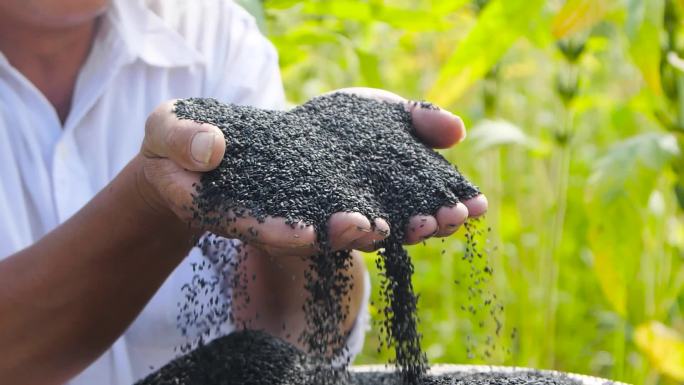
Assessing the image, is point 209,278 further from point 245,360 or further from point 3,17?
point 3,17

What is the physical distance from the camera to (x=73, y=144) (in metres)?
1.21

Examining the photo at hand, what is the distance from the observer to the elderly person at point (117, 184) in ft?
2.91

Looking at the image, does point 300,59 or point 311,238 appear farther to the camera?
point 300,59

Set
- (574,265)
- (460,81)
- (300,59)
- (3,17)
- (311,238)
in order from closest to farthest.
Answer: (311,238), (3,17), (460,81), (300,59), (574,265)

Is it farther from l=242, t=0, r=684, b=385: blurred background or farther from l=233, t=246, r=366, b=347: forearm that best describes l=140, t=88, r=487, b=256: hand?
l=233, t=246, r=366, b=347: forearm

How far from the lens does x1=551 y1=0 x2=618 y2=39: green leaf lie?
1312 millimetres

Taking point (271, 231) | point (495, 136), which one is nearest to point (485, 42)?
point (495, 136)

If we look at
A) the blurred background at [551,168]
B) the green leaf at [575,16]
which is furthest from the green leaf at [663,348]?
the green leaf at [575,16]

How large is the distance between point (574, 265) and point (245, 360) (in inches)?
61.9

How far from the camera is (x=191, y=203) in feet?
2.76

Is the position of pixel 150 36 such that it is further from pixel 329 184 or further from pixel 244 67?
pixel 329 184

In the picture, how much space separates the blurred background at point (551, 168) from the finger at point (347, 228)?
7.6 inches

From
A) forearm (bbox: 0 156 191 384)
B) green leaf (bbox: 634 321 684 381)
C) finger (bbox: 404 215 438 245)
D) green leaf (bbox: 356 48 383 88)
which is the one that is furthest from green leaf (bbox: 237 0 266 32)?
green leaf (bbox: 634 321 684 381)

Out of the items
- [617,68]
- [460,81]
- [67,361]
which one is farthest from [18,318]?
[617,68]
